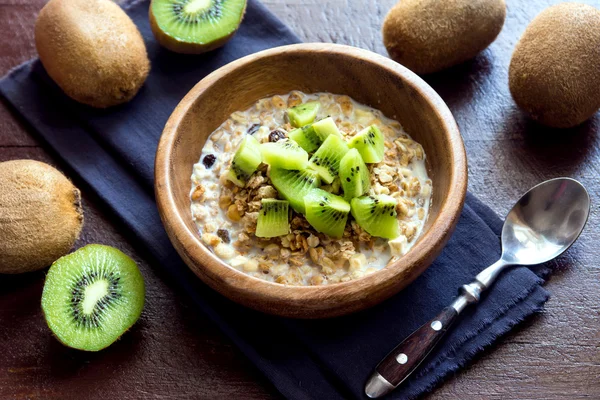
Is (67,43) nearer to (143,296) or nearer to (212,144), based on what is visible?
(212,144)

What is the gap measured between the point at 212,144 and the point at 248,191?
0.18 metres

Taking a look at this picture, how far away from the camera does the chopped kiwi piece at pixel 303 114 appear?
1.33 metres

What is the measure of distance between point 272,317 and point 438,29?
2.33ft

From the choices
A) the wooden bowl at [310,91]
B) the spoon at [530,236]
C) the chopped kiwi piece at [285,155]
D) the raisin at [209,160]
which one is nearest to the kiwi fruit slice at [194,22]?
the wooden bowl at [310,91]

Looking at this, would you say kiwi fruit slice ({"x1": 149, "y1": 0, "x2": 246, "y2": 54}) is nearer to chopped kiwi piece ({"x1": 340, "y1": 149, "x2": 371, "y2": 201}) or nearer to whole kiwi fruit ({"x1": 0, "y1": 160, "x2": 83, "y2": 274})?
whole kiwi fruit ({"x1": 0, "y1": 160, "x2": 83, "y2": 274})

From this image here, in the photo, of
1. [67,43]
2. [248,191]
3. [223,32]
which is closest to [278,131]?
[248,191]

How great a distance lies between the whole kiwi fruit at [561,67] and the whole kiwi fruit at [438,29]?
0.33 feet

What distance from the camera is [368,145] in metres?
1.24

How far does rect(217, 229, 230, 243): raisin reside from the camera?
4.03 ft

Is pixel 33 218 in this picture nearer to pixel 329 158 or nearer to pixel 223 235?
pixel 223 235

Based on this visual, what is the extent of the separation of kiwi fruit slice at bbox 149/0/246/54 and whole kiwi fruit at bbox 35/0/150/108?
0.08 meters

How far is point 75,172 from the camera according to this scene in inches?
57.3

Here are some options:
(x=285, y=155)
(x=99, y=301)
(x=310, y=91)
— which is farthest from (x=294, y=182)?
(x=99, y=301)

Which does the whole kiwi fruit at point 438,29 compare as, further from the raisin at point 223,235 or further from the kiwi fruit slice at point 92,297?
the kiwi fruit slice at point 92,297
